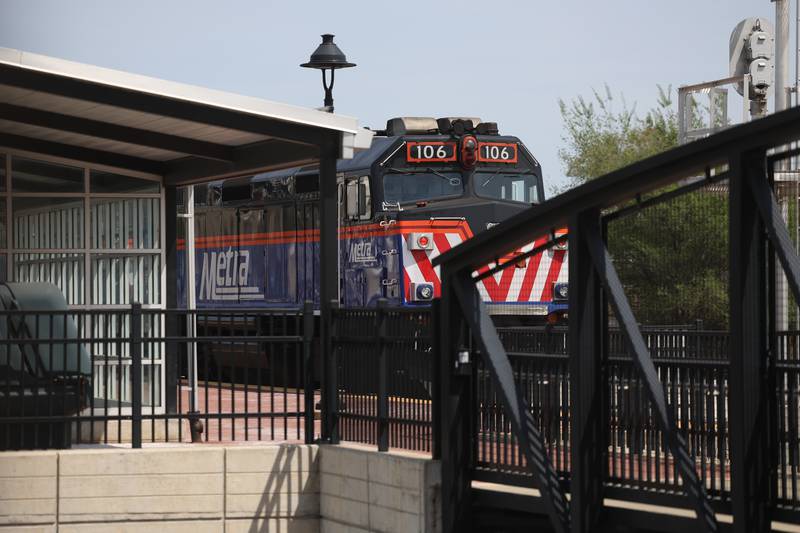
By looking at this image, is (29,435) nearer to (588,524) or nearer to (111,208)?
(111,208)

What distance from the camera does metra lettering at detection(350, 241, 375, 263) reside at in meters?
19.6

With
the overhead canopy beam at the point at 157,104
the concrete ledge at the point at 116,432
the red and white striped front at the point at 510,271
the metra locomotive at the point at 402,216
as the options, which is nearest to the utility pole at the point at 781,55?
the red and white striped front at the point at 510,271

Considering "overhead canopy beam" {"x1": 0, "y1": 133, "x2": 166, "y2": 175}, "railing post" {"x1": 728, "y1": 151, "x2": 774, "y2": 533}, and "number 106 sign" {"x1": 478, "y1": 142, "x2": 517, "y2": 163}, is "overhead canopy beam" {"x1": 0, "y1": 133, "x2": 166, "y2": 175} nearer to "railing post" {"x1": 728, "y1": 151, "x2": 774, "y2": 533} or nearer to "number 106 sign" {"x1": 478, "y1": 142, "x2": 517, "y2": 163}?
"number 106 sign" {"x1": 478, "y1": 142, "x2": 517, "y2": 163}

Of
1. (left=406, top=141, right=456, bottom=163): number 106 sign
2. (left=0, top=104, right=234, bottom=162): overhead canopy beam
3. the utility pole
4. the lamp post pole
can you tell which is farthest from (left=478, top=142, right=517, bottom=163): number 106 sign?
the lamp post pole

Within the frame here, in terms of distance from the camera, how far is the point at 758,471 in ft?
25.8

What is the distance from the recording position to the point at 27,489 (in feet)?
38.4

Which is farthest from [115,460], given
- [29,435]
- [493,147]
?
[493,147]

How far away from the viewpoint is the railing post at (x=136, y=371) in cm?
1203

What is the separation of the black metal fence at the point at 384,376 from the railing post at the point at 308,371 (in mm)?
288

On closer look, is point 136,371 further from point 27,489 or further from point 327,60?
point 327,60

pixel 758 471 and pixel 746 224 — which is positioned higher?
pixel 746 224

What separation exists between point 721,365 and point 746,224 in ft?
2.89

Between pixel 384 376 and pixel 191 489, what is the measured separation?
2017mm

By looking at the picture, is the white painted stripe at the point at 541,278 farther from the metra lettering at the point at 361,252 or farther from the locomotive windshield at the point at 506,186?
the metra lettering at the point at 361,252
